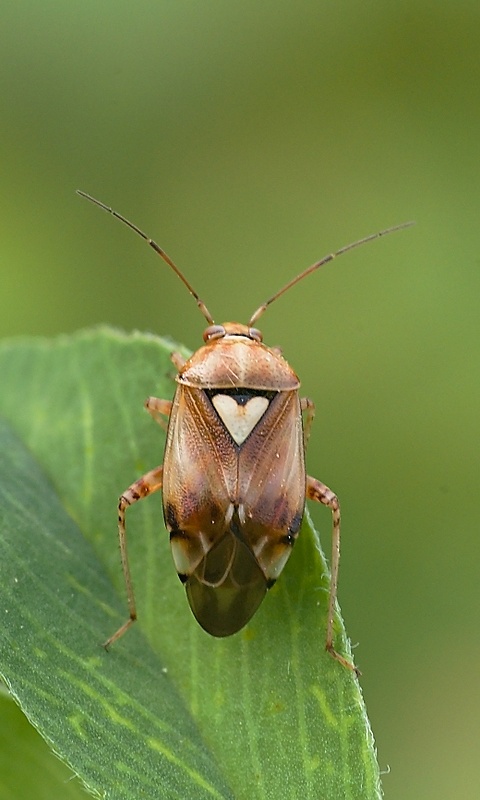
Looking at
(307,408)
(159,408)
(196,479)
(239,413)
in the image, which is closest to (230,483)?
(196,479)

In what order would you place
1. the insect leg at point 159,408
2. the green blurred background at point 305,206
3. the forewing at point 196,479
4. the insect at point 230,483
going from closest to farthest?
the insect at point 230,483 < the forewing at point 196,479 < the insect leg at point 159,408 < the green blurred background at point 305,206

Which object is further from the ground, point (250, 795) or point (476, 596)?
point (250, 795)

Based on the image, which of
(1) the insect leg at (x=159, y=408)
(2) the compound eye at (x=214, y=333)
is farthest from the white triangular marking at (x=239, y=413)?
(2) the compound eye at (x=214, y=333)

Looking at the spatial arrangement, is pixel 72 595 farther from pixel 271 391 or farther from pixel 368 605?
pixel 368 605

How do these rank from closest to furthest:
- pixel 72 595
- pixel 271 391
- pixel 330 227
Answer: pixel 72 595 < pixel 271 391 < pixel 330 227

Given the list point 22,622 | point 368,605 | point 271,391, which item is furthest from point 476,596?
point 22,622

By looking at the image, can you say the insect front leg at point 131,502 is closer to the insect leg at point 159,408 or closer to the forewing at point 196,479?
the forewing at point 196,479

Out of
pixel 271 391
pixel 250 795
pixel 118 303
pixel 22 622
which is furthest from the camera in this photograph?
pixel 118 303
